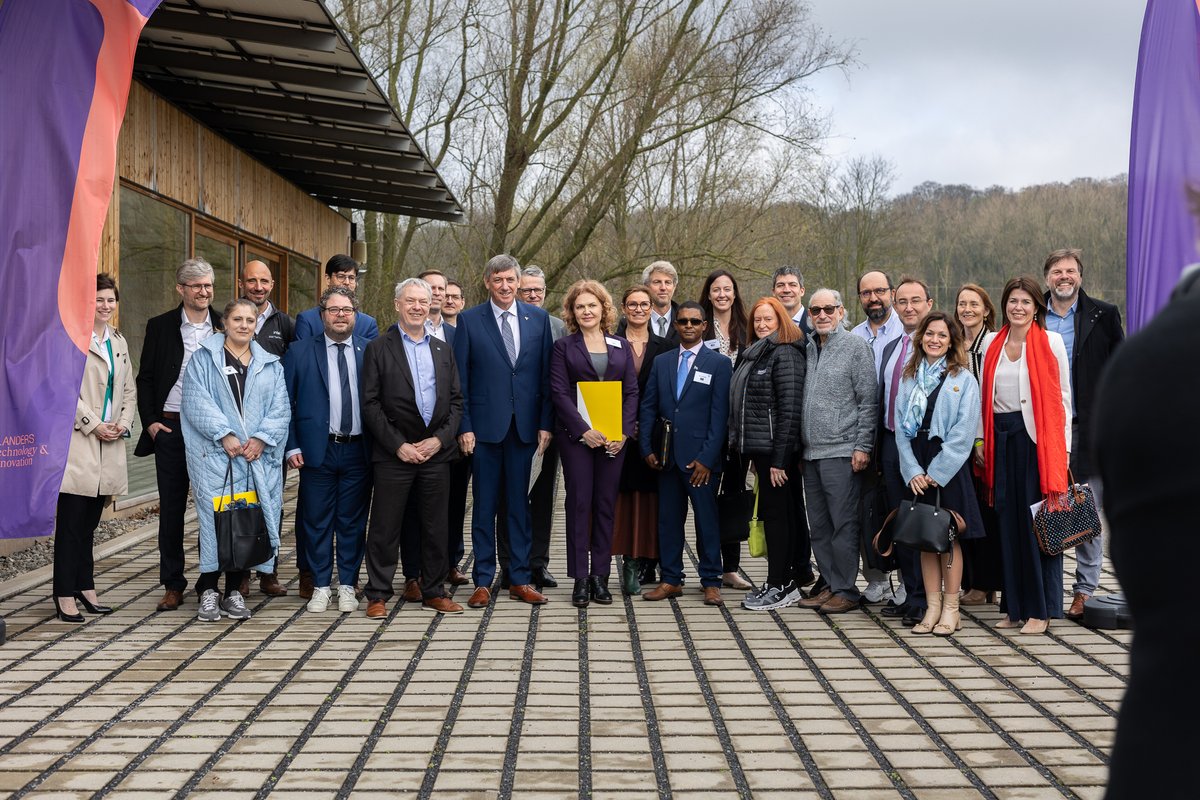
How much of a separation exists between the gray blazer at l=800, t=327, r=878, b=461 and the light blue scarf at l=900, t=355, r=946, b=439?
0.37 meters

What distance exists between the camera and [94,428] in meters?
6.60

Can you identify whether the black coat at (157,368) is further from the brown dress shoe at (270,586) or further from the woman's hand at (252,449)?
the brown dress shoe at (270,586)

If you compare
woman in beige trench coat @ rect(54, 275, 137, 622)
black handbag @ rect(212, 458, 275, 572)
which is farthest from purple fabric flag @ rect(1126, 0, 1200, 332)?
woman in beige trench coat @ rect(54, 275, 137, 622)

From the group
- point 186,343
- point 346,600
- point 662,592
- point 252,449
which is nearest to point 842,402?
point 662,592

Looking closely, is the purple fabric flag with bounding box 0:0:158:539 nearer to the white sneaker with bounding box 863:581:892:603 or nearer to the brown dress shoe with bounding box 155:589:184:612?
the brown dress shoe with bounding box 155:589:184:612

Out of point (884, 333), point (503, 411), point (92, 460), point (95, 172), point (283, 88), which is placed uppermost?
point (283, 88)

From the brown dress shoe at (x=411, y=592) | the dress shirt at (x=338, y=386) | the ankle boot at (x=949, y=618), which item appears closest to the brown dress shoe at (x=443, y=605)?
the brown dress shoe at (x=411, y=592)

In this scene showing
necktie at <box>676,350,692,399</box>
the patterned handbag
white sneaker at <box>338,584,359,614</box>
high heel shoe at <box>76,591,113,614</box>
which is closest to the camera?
the patterned handbag

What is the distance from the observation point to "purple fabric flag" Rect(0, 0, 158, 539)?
5367 mm

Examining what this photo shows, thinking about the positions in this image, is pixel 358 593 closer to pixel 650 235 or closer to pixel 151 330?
pixel 151 330

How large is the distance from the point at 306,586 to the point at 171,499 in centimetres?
94

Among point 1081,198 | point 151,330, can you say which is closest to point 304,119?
point 151,330

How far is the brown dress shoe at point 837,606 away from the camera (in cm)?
692

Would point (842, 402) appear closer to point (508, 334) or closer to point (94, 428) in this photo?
point (508, 334)
